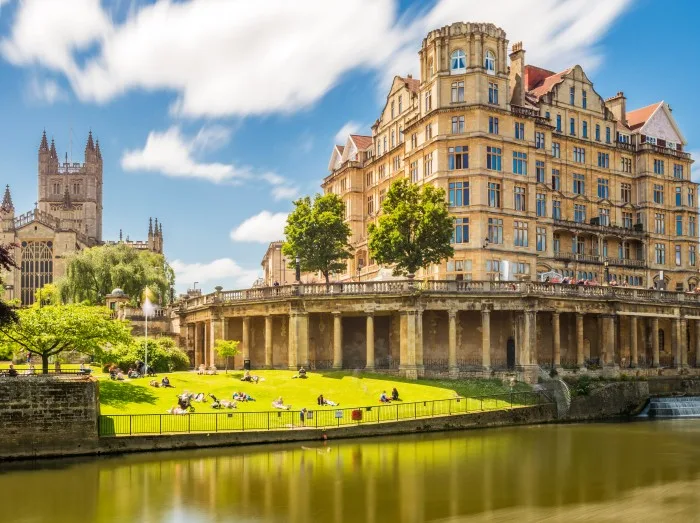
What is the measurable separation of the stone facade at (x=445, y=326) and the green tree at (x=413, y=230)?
5.15 meters

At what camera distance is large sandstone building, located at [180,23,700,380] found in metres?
57.1

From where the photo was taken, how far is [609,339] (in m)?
61.9

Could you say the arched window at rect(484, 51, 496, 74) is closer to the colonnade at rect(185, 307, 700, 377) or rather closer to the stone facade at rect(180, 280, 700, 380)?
the stone facade at rect(180, 280, 700, 380)

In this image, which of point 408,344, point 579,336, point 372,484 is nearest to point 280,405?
point 372,484

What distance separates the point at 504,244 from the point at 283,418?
36265 millimetres

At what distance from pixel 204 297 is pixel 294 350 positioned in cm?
1269

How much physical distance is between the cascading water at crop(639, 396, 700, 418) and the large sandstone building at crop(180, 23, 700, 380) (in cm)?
442

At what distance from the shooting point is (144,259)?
91.0 m

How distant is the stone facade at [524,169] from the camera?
6981 centimetres

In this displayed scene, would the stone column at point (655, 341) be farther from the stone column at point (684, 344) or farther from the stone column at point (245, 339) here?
the stone column at point (245, 339)

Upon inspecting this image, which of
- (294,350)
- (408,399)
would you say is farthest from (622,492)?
(294,350)

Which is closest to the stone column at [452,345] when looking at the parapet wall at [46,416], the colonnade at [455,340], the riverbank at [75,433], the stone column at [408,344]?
the colonnade at [455,340]

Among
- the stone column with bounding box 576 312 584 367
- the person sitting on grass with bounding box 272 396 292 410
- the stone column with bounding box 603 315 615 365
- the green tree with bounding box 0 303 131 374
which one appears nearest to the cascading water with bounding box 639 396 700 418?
the stone column with bounding box 603 315 615 365

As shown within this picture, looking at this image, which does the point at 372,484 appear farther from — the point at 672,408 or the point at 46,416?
the point at 672,408
